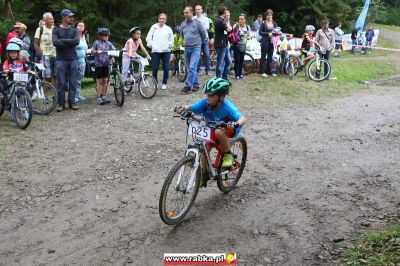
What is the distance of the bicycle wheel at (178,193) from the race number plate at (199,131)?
278 millimetres

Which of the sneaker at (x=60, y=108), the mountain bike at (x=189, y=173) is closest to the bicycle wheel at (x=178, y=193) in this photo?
the mountain bike at (x=189, y=173)

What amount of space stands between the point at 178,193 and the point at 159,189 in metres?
1.10

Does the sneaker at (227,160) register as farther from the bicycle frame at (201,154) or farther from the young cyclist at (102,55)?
the young cyclist at (102,55)

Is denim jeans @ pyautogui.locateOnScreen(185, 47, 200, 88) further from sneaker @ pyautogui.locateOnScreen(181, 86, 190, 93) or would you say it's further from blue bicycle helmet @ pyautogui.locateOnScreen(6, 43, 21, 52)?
blue bicycle helmet @ pyautogui.locateOnScreen(6, 43, 21, 52)

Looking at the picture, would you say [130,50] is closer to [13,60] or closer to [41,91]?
[41,91]

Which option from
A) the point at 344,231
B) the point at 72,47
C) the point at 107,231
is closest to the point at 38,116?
the point at 72,47

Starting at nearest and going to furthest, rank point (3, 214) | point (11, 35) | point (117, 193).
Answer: point (3, 214) < point (117, 193) < point (11, 35)

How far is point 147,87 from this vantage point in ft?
35.4

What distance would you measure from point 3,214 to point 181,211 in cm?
226

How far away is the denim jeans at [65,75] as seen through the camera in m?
9.00

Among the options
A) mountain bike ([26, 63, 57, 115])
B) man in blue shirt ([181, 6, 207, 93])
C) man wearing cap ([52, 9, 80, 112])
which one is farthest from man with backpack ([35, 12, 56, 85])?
man in blue shirt ([181, 6, 207, 93])

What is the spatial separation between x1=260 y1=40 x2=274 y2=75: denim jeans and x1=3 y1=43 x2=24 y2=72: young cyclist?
25.0 ft

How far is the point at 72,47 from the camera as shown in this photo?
29.3 ft

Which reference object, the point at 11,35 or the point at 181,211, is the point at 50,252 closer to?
the point at 181,211
